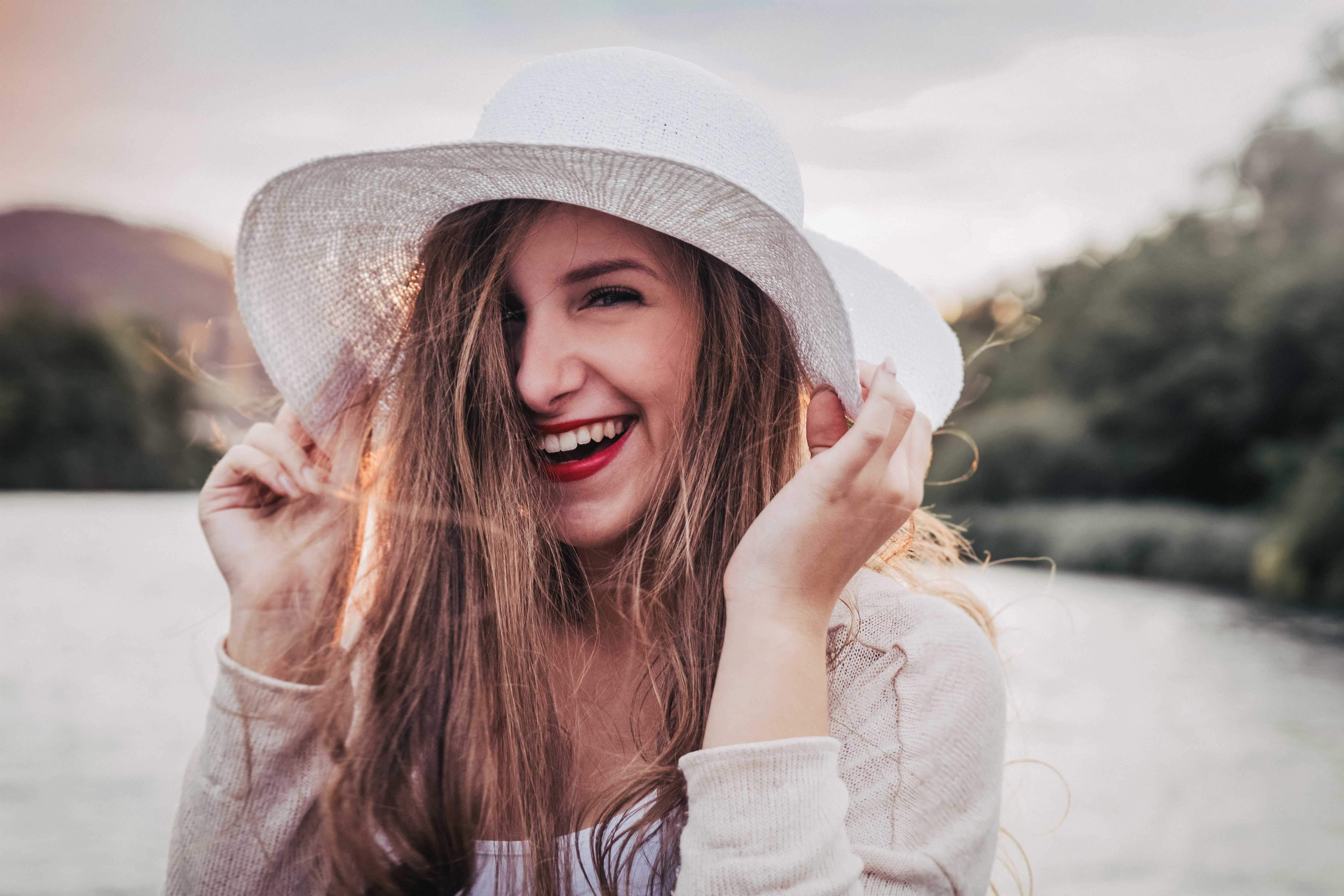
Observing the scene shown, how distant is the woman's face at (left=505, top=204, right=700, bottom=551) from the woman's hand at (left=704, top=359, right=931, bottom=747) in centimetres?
33

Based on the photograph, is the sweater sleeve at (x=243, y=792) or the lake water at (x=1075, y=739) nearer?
the sweater sleeve at (x=243, y=792)

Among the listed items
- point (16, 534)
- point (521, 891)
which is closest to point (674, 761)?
point (521, 891)

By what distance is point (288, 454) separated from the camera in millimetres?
1881

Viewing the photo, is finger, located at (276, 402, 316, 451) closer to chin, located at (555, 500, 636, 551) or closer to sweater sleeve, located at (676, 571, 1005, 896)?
chin, located at (555, 500, 636, 551)

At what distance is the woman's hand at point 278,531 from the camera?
1.77m

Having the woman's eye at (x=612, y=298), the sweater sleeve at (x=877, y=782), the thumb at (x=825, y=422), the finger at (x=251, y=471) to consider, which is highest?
the woman's eye at (x=612, y=298)

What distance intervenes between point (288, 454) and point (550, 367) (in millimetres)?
551

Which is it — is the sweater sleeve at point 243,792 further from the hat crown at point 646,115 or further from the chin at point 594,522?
the hat crown at point 646,115

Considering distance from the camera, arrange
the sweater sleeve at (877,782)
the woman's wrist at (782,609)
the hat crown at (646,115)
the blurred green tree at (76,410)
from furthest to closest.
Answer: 1. the blurred green tree at (76,410)
2. the hat crown at (646,115)
3. the woman's wrist at (782,609)
4. the sweater sleeve at (877,782)

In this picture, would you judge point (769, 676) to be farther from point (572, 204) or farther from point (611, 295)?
point (572, 204)

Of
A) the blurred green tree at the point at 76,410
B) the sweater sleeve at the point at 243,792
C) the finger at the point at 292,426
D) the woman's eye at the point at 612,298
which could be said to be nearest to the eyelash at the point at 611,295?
the woman's eye at the point at 612,298

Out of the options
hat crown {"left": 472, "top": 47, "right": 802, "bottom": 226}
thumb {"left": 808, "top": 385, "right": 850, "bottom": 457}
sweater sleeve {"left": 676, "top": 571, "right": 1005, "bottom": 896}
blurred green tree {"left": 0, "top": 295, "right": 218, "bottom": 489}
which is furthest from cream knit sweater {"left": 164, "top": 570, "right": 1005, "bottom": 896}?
blurred green tree {"left": 0, "top": 295, "right": 218, "bottom": 489}

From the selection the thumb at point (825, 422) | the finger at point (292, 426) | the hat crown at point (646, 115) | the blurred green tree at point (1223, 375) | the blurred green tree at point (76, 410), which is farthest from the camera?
the blurred green tree at point (76, 410)

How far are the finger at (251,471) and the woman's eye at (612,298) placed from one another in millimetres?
653
